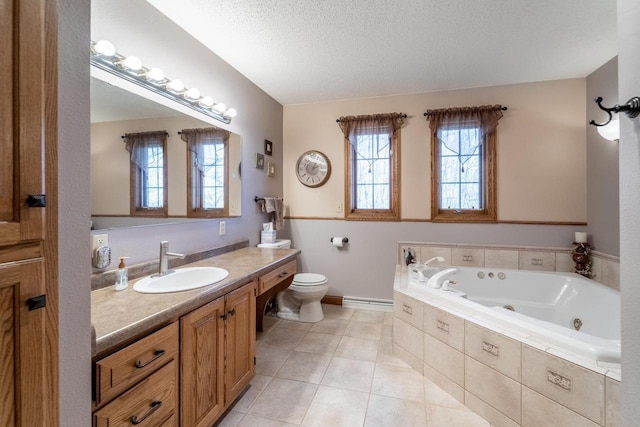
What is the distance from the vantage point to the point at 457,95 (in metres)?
2.98

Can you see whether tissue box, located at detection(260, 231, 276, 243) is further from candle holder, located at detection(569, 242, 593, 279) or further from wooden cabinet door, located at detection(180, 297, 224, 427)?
candle holder, located at detection(569, 242, 593, 279)

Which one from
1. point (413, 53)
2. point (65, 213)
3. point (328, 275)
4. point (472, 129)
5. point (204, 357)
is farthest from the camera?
point (328, 275)

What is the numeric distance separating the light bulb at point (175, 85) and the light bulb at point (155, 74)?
0.09m

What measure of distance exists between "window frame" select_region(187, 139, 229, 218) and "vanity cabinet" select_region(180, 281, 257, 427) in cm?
72

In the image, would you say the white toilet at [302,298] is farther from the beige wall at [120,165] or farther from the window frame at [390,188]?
the beige wall at [120,165]

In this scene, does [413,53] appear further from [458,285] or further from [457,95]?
[458,285]

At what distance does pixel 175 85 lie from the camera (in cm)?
178

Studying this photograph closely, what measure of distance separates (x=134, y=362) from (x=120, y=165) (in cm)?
103

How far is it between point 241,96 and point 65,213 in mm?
2147

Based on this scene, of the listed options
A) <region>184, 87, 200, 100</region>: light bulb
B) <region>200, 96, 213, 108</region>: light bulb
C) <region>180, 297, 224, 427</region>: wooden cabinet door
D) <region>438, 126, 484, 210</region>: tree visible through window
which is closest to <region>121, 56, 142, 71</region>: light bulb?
<region>184, 87, 200, 100</region>: light bulb

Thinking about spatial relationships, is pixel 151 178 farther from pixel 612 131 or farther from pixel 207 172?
pixel 612 131

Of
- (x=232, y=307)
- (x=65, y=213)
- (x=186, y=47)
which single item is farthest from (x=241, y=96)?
(x=65, y=213)

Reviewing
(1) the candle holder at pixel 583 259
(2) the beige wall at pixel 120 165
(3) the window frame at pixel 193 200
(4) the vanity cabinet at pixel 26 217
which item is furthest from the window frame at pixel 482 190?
(4) the vanity cabinet at pixel 26 217

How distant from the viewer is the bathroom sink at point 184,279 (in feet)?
4.78
